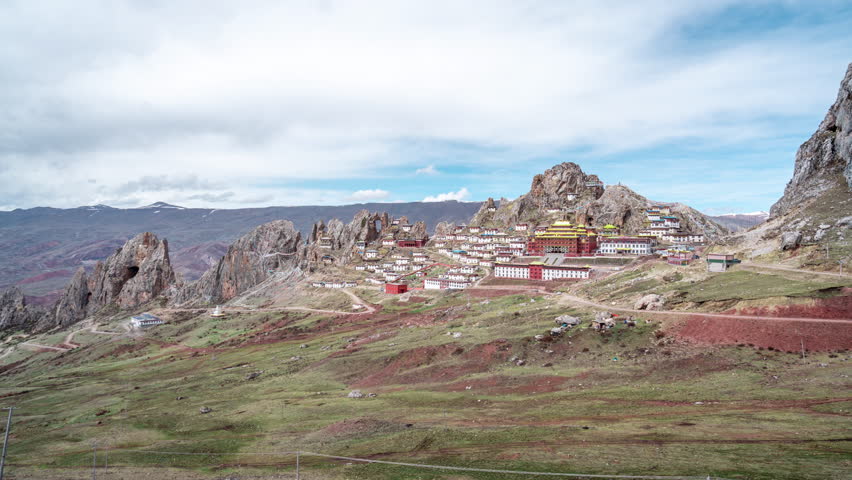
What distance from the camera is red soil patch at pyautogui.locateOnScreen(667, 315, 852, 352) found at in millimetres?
53969

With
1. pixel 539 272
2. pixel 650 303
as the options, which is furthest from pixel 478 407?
pixel 539 272

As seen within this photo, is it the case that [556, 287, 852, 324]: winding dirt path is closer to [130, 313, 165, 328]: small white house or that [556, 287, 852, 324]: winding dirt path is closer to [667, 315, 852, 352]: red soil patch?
[667, 315, 852, 352]: red soil patch

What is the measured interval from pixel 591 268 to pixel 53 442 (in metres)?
124

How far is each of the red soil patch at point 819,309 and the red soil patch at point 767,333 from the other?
7.59 ft

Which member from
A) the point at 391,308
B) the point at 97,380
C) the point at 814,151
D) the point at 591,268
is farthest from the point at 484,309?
the point at 814,151

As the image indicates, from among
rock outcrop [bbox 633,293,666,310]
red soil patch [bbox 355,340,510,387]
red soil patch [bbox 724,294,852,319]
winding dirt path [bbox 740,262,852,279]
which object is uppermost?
winding dirt path [bbox 740,262,852,279]

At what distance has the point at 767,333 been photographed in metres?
58.2

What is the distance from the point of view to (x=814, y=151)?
122 metres

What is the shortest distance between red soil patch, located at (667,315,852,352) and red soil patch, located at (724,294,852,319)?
231 centimetres

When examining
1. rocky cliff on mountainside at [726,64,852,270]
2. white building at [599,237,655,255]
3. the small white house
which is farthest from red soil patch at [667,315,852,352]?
the small white house

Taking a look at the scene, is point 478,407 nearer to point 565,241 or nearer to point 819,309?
point 819,309

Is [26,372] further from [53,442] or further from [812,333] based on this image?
[812,333]

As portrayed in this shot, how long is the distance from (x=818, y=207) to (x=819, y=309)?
58923mm

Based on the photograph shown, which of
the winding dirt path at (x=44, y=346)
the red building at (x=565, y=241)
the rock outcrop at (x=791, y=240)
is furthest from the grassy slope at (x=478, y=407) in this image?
the winding dirt path at (x=44, y=346)
